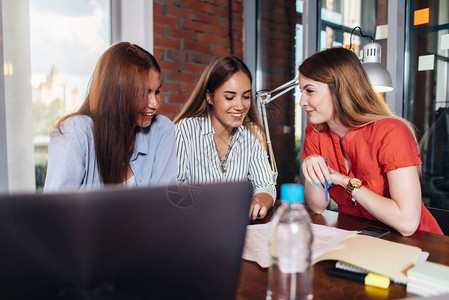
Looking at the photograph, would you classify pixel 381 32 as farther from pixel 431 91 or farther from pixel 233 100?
pixel 233 100

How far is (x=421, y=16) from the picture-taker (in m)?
2.41

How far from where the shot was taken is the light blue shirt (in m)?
1.19

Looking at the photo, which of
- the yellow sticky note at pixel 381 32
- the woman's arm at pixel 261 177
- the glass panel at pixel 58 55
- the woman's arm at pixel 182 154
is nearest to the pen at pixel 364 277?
the woman's arm at pixel 261 177

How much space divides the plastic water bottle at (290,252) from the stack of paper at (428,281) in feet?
0.61

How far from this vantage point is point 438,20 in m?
2.35

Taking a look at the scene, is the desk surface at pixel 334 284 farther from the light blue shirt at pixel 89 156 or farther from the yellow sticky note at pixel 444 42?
the yellow sticky note at pixel 444 42

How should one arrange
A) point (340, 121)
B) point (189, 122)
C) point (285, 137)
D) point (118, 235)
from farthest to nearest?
1. point (285, 137)
2. point (189, 122)
3. point (340, 121)
4. point (118, 235)

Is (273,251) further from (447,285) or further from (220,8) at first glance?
(220,8)

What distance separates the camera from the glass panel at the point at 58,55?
2.38 m

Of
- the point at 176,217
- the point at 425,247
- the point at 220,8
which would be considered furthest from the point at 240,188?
the point at 220,8

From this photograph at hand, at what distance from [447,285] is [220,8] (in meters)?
2.92

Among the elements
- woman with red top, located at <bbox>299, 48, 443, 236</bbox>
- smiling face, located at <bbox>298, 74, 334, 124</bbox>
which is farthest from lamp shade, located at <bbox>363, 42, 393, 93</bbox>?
smiling face, located at <bbox>298, 74, 334, 124</bbox>

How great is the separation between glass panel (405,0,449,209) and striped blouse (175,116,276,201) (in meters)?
1.29

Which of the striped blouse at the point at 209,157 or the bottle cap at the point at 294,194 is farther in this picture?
the striped blouse at the point at 209,157
